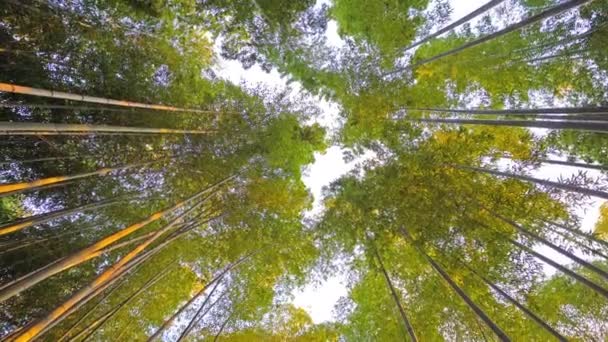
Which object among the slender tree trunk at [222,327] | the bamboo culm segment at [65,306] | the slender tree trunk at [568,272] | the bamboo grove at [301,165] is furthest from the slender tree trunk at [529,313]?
the slender tree trunk at [222,327]

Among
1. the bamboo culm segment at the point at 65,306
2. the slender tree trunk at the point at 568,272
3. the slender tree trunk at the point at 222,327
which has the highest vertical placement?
the slender tree trunk at the point at 222,327

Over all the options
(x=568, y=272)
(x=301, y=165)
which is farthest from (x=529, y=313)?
(x=301, y=165)

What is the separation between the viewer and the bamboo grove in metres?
4.77

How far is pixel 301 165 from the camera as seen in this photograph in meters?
7.49

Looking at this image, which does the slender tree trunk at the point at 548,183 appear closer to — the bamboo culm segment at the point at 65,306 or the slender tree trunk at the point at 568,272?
the slender tree trunk at the point at 568,272

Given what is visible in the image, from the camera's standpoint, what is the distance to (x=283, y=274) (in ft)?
22.6

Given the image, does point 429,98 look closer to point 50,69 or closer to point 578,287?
point 578,287

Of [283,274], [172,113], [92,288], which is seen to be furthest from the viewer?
[283,274]

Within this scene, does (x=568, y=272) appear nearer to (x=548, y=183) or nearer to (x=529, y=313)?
(x=529, y=313)

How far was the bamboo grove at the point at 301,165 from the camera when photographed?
4.77 m

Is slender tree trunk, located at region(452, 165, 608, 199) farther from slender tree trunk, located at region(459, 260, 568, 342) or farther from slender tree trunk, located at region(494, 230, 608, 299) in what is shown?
slender tree trunk, located at region(459, 260, 568, 342)

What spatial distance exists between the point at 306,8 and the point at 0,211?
5.32 meters

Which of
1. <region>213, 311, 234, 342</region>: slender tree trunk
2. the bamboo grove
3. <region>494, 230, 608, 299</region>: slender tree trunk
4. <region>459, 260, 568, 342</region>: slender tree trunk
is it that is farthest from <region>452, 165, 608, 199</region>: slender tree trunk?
<region>213, 311, 234, 342</region>: slender tree trunk

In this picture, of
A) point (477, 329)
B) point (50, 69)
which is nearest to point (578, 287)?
point (477, 329)
